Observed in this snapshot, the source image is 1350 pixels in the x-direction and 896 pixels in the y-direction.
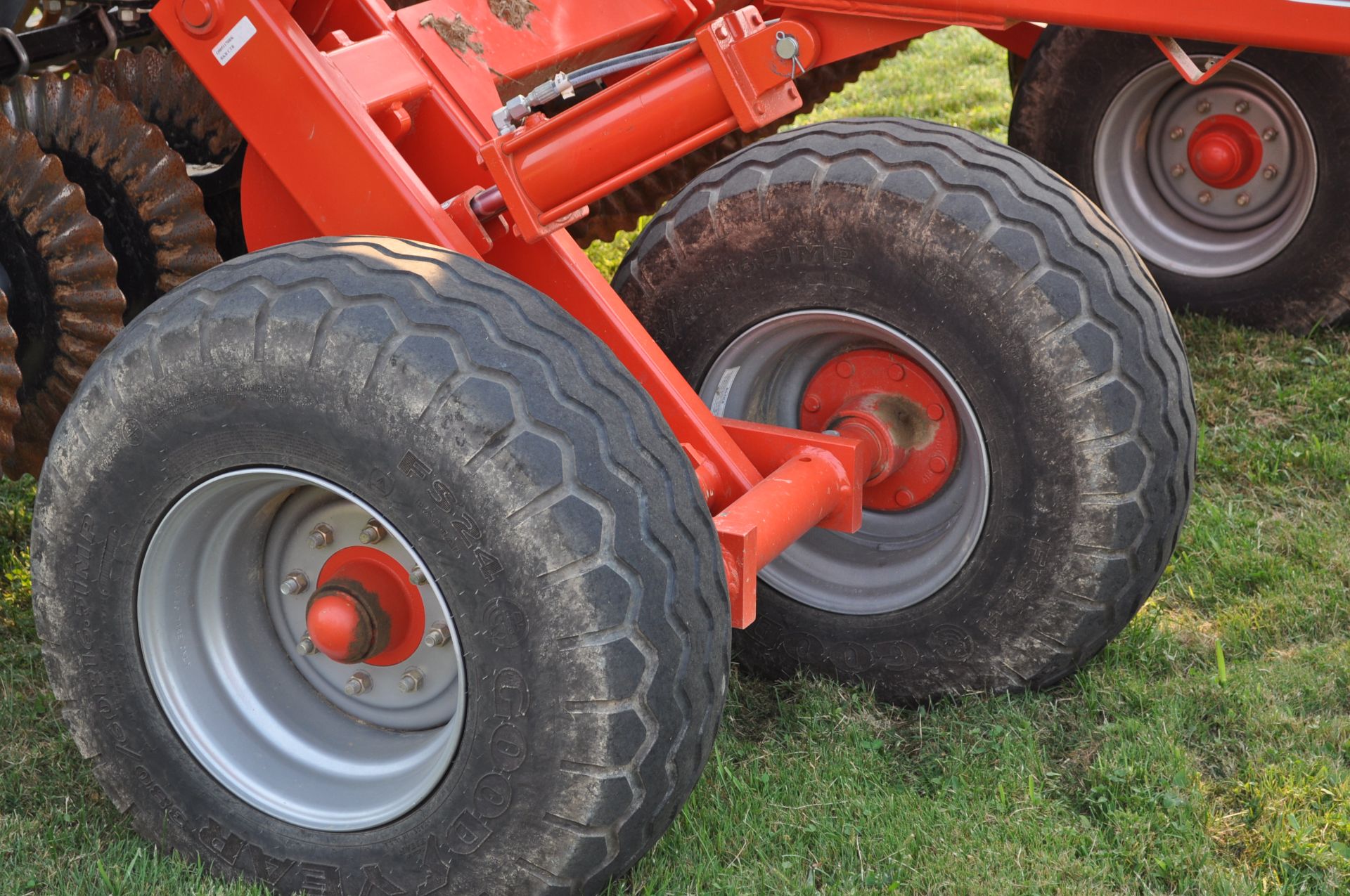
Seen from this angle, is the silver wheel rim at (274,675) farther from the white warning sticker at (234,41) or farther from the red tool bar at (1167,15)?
the red tool bar at (1167,15)

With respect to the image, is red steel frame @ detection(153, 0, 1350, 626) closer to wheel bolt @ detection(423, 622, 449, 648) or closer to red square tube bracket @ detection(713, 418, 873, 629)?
red square tube bracket @ detection(713, 418, 873, 629)

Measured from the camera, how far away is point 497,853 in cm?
224

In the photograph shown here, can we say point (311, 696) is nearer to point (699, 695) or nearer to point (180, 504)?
point (180, 504)

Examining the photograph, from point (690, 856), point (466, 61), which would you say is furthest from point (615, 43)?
point (690, 856)

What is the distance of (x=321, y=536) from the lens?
2541 mm

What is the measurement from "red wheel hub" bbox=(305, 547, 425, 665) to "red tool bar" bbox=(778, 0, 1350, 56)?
1408 millimetres

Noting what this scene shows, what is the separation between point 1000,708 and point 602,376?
4.37ft

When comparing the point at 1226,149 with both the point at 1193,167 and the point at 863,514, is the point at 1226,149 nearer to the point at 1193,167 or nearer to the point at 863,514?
the point at 1193,167

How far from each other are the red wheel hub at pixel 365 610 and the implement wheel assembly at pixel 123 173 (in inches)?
49.8

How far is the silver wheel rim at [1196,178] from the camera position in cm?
493

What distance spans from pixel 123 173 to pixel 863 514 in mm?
1985

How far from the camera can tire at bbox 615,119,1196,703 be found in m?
2.86

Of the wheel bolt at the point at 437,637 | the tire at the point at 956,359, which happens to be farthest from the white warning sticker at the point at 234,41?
the wheel bolt at the point at 437,637

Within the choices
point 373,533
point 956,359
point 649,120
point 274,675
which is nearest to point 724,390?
point 956,359
